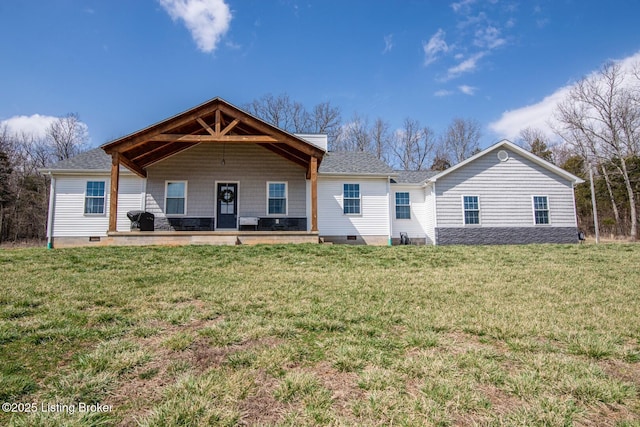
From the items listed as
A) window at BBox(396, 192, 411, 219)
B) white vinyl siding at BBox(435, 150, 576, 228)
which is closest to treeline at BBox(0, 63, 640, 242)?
white vinyl siding at BBox(435, 150, 576, 228)

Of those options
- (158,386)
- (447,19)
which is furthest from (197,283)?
(447,19)

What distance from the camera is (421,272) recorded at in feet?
19.5

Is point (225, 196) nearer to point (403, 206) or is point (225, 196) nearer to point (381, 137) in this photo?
point (403, 206)

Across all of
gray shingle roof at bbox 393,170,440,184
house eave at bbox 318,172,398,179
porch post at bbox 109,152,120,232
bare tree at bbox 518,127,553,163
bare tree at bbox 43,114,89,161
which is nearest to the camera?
porch post at bbox 109,152,120,232

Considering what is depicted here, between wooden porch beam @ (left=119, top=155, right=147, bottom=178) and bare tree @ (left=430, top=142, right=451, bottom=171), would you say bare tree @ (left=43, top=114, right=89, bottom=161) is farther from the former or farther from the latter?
bare tree @ (left=430, top=142, right=451, bottom=171)

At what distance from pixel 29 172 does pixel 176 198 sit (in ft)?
69.7

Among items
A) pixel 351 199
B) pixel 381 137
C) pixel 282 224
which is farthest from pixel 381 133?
pixel 282 224

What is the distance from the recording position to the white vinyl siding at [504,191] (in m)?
12.9

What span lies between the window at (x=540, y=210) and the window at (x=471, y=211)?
2500mm

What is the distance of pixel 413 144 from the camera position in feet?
101

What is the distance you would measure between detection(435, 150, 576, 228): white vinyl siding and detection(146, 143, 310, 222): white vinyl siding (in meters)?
6.04

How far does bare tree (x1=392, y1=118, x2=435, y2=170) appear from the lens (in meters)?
30.4

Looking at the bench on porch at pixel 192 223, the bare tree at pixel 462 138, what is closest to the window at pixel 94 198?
the bench on porch at pixel 192 223

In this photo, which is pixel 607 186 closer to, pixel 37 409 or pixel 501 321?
pixel 501 321
